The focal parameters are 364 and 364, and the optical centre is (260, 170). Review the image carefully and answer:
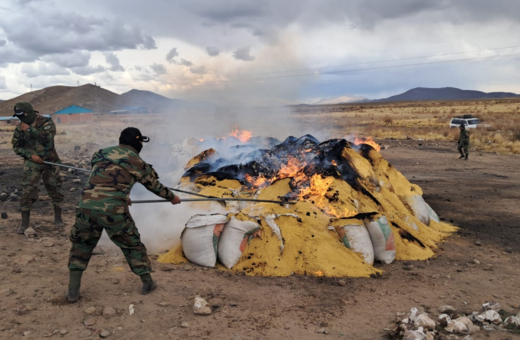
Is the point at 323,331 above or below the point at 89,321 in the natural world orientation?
below

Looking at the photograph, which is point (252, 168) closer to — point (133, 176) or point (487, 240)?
point (133, 176)

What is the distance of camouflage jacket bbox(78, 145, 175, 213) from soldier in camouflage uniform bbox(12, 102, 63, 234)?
2472 millimetres

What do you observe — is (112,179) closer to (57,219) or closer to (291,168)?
(57,219)

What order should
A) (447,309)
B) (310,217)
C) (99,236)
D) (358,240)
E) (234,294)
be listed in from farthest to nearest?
(310,217) < (358,240) < (234,294) < (447,309) < (99,236)

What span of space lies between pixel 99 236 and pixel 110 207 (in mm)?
338

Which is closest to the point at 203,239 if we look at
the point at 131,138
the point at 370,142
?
the point at 131,138

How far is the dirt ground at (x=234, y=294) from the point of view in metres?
3.12

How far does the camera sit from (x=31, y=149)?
528 centimetres

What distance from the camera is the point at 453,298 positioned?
12.9ft

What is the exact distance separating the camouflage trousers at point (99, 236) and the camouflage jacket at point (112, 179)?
7 centimetres

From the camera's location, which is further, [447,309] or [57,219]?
[57,219]

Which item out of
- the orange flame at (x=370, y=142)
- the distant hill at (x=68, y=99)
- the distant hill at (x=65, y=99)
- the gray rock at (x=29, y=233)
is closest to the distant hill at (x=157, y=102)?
the distant hill at (x=68, y=99)

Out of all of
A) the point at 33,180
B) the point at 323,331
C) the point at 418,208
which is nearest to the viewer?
the point at 323,331

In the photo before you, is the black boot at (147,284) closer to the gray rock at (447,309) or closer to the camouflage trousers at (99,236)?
the camouflage trousers at (99,236)
